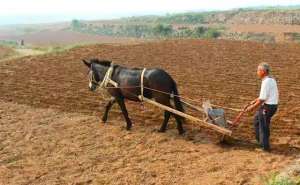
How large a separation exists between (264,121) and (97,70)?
4.22m

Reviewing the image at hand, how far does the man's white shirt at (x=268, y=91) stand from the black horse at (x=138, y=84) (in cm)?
203

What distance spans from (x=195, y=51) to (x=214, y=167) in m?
16.3

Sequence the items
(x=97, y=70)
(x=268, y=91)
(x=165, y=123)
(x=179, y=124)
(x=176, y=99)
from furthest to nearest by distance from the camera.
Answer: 1. (x=97, y=70)
2. (x=165, y=123)
3. (x=179, y=124)
4. (x=176, y=99)
5. (x=268, y=91)

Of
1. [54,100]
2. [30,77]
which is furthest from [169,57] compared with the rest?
[54,100]

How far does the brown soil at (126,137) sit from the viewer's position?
773 cm

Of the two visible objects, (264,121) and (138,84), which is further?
(138,84)

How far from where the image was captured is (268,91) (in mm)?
8016

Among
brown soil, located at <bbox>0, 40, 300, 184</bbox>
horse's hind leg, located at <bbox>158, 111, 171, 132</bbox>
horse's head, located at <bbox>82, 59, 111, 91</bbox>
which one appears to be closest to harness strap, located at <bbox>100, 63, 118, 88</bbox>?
horse's head, located at <bbox>82, 59, 111, 91</bbox>

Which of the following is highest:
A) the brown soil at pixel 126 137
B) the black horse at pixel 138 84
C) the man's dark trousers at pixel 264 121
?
the black horse at pixel 138 84

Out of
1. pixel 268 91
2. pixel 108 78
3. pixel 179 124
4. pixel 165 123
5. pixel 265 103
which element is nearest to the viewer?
pixel 268 91

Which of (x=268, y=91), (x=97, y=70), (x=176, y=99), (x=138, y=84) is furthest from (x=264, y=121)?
(x=97, y=70)

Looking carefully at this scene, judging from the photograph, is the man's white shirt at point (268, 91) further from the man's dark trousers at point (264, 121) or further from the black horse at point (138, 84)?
the black horse at point (138, 84)

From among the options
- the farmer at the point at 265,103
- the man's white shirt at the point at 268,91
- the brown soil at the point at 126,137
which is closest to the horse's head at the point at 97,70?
the brown soil at the point at 126,137

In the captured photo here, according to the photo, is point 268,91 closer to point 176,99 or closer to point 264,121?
point 264,121
